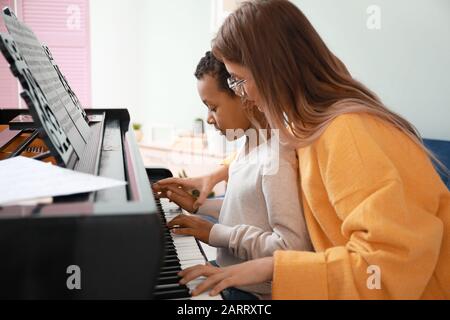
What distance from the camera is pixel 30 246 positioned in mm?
658

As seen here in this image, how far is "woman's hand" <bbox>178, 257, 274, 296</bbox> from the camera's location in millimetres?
954

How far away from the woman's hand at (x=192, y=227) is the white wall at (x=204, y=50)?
1.73m

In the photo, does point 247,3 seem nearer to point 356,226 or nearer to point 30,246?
point 356,226

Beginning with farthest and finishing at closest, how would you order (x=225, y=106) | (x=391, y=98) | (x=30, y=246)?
1. (x=391, y=98)
2. (x=225, y=106)
3. (x=30, y=246)

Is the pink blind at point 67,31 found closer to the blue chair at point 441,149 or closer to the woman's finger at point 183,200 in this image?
the blue chair at point 441,149

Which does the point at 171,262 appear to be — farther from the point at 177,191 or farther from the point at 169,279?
the point at 177,191

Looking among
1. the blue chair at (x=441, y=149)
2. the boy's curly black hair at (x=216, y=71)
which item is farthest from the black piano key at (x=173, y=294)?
Result: the blue chair at (x=441, y=149)

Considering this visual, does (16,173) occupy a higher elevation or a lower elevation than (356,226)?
higher

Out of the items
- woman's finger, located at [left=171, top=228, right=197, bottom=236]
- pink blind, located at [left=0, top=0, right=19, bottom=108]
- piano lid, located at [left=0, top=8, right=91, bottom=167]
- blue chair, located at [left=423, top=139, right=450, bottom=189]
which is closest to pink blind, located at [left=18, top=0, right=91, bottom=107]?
pink blind, located at [left=0, top=0, right=19, bottom=108]

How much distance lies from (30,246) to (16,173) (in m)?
0.26

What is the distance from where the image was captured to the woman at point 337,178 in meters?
0.96

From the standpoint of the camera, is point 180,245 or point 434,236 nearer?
point 434,236

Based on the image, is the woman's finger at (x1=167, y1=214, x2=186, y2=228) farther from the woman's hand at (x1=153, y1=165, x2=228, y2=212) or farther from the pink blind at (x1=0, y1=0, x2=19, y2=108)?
the pink blind at (x1=0, y1=0, x2=19, y2=108)

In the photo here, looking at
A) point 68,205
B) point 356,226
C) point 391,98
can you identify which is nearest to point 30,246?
point 68,205
